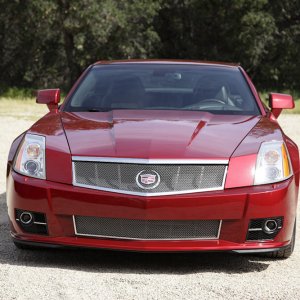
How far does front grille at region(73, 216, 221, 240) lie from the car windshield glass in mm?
1402

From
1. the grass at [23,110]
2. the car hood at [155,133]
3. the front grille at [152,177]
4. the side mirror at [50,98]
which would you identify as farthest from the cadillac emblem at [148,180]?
the grass at [23,110]

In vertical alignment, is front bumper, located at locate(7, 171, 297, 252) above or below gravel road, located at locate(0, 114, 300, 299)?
above

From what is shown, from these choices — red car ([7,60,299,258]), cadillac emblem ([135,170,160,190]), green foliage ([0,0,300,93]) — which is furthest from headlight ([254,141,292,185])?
green foliage ([0,0,300,93])

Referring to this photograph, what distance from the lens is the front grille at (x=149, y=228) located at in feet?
16.7

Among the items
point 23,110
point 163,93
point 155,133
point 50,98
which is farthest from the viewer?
point 23,110

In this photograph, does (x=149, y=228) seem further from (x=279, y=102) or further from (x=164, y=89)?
(x=279, y=102)

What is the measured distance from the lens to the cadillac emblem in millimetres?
5035

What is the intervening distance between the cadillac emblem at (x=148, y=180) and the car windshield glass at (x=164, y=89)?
1.38 m

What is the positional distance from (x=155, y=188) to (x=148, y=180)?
6cm

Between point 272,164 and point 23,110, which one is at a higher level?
point 272,164

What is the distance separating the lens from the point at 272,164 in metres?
5.27

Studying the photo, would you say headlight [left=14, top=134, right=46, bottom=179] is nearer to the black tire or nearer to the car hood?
the car hood

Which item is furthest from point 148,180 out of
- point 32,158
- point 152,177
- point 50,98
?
point 50,98

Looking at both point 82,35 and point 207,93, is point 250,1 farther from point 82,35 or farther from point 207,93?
point 207,93
